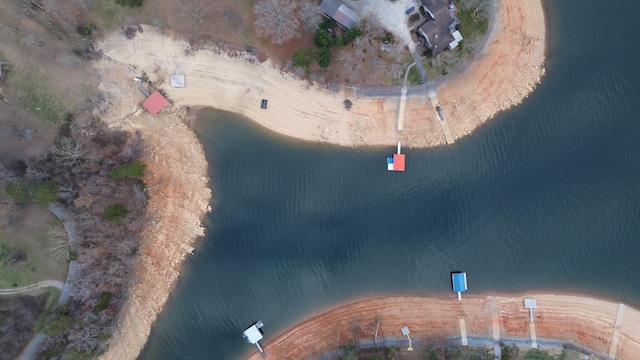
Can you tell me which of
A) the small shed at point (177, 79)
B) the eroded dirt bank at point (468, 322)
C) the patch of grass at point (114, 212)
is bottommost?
the eroded dirt bank at point (468, 322)

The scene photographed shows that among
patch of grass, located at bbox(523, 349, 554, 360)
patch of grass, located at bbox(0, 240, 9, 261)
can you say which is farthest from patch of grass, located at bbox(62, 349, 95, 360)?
patch of grass, located at bbox(523, 349, 554, 360)

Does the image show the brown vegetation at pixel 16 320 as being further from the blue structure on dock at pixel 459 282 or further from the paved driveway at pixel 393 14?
the paved driveway at pixel 393 14

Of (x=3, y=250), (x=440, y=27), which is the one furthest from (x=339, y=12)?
(x=3, y=250)

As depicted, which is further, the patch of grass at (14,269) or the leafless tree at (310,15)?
the leafless tree at (310,15)

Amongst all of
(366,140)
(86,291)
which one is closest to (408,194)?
(366,140)

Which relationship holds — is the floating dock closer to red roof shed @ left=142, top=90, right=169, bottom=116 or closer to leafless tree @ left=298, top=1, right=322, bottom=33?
leafless tree @ left=298, top=1, right=322, bottom=33

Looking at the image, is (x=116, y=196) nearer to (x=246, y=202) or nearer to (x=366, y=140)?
(x=246, y=202)

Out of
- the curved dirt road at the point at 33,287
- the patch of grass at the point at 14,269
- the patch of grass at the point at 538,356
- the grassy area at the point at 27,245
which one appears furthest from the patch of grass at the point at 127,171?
the patch of grass at the point at 538,356

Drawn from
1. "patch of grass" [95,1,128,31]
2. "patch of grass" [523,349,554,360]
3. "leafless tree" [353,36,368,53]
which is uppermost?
"patch of grass" [95,1,128,31]
